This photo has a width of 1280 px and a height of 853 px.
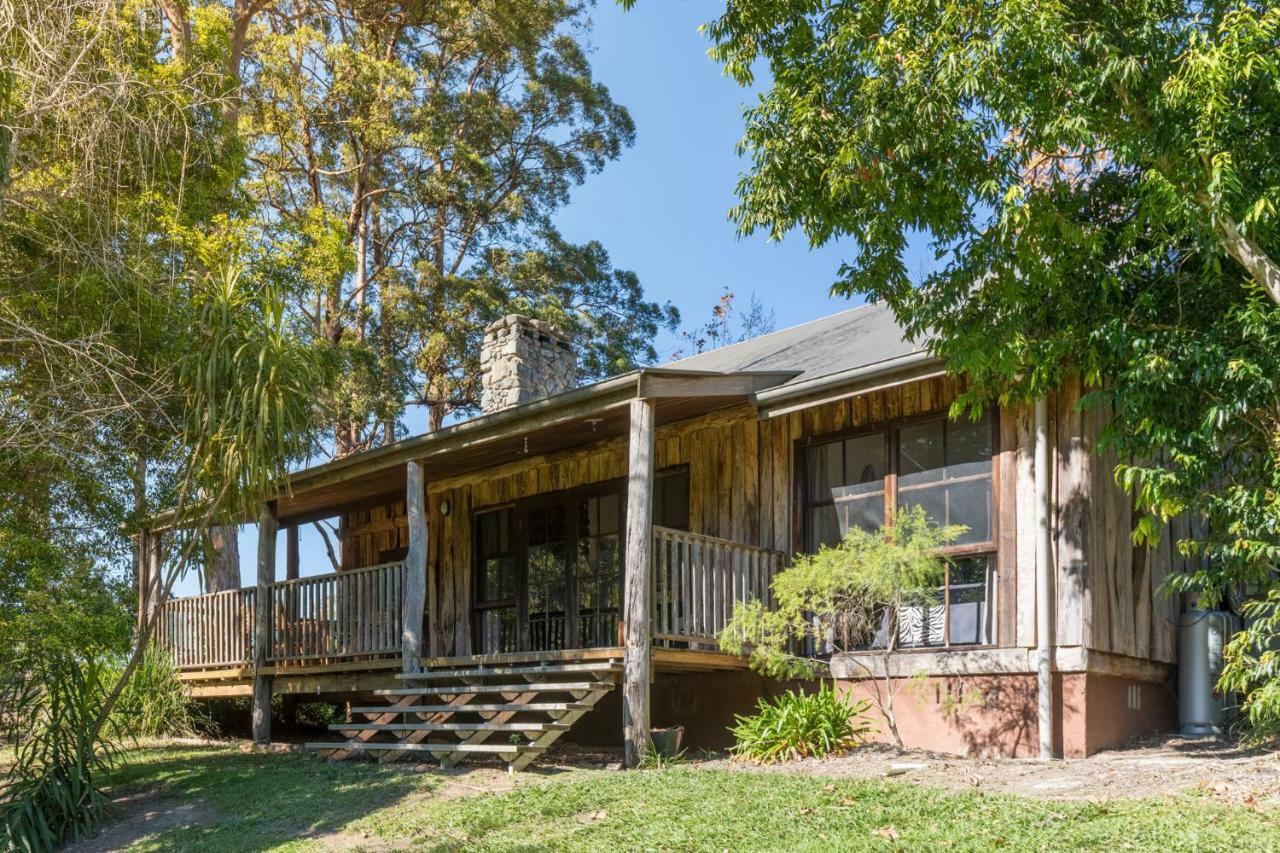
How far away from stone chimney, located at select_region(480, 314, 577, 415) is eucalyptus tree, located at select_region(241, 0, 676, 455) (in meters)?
7.76

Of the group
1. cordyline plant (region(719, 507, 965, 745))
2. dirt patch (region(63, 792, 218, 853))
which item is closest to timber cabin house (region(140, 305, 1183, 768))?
cordyline plant (region(719, 507, 965, 745))

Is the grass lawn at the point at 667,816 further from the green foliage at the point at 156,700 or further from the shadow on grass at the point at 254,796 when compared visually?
the green foliage at the point at 156,700

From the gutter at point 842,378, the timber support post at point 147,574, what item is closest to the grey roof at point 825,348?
the gutter at point 842,378

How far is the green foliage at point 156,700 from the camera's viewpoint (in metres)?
15.1

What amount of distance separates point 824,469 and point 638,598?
8.29 feet

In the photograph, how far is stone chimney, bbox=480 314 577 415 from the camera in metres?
14.6

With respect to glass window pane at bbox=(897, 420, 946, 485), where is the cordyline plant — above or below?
below

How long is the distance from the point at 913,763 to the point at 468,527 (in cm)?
766

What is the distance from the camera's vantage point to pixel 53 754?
33.1 ft

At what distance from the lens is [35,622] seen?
10.8 meters

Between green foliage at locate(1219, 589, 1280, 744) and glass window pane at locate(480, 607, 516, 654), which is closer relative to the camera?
green foliage at locate(1219, 589, 1280, 744)

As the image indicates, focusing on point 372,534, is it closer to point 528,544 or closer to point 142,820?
point 528,544

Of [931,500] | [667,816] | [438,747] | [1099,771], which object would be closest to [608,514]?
[438,747]

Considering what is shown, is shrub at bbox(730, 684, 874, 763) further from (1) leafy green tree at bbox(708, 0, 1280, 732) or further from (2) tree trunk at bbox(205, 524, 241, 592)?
(2) tree trunk at bbox(205, 524, 241, 592)
